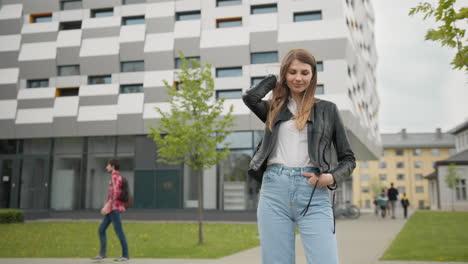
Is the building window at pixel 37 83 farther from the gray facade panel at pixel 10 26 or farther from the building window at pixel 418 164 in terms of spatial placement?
the building window at pixel 418 164

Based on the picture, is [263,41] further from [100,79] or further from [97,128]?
[97,128]

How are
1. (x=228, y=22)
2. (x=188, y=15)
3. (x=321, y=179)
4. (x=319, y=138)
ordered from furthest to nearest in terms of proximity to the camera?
(x=188, y=15) < (x=228, y=22) < (x=319, y=138) < (x=321, y=179)

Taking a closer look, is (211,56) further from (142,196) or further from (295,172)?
(295,172)

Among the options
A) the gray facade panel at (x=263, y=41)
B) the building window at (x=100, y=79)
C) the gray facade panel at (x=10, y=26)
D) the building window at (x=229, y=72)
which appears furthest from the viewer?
the gray facade panel at (x=10, y=26)

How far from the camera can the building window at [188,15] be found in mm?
24625

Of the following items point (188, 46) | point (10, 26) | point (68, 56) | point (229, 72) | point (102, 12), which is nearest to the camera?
point (229, 72)

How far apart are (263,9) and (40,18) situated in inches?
543

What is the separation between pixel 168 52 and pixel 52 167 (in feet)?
31.4

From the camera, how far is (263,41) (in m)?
23.1

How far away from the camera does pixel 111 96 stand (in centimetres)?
2456

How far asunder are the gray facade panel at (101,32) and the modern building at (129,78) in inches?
3.2

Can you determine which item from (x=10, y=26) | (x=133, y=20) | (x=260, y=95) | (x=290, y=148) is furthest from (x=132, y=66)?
(x=290, y=148)

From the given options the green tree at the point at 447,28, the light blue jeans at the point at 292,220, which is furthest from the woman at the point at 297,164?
the green tree at the point at 447,28

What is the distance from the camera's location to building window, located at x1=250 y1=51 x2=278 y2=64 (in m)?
23.0
